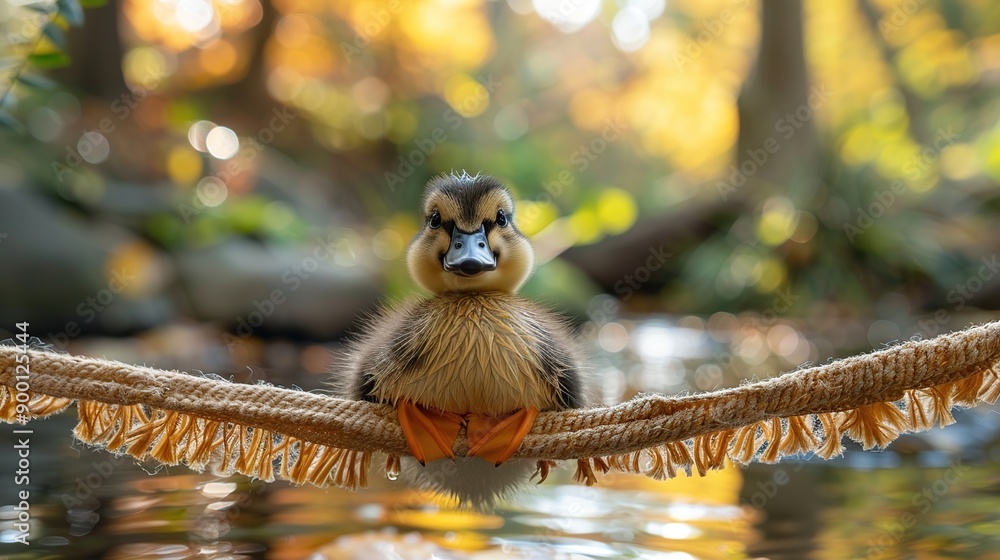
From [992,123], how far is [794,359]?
6.30 metres

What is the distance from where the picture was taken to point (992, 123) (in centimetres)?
968

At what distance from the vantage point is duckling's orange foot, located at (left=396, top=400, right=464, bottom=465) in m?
1.41

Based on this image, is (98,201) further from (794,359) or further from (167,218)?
(794,359)

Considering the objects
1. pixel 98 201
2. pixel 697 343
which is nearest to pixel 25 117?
pixel 98 201
